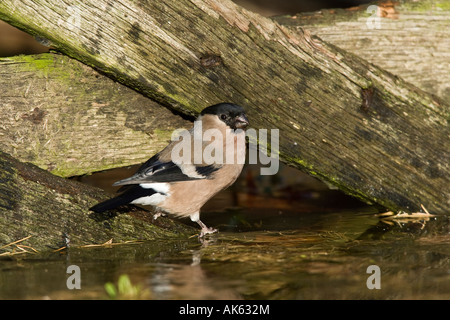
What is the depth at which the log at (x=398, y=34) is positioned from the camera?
4355 millimetres

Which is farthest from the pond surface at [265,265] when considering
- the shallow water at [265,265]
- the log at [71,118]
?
the log at [71,118]

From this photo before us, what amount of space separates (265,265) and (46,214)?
139cm

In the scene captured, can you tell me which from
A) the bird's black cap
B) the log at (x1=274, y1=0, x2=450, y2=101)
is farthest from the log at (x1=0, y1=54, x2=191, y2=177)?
the log at (x1=274, y1=0, x2=450, y2=101)

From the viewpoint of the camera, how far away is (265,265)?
10.7 ft

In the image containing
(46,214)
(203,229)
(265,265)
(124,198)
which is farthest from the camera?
(203,229)

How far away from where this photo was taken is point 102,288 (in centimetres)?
286

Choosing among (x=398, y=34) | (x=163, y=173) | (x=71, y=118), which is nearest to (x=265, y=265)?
(x=163, y=173)

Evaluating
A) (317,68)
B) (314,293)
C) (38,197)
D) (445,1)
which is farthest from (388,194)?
(38,197)

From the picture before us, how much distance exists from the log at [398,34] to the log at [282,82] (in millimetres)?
232

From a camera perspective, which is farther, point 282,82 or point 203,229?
point 203,229

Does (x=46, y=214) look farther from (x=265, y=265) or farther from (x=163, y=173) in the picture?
(x=265, y=265)

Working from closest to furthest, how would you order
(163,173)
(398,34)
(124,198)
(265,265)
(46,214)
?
1. (265,265)
2. (46,214)
3. (124,198)
4. (163,173)
5. (398,34)

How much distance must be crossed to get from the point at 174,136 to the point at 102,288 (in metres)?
1.63
